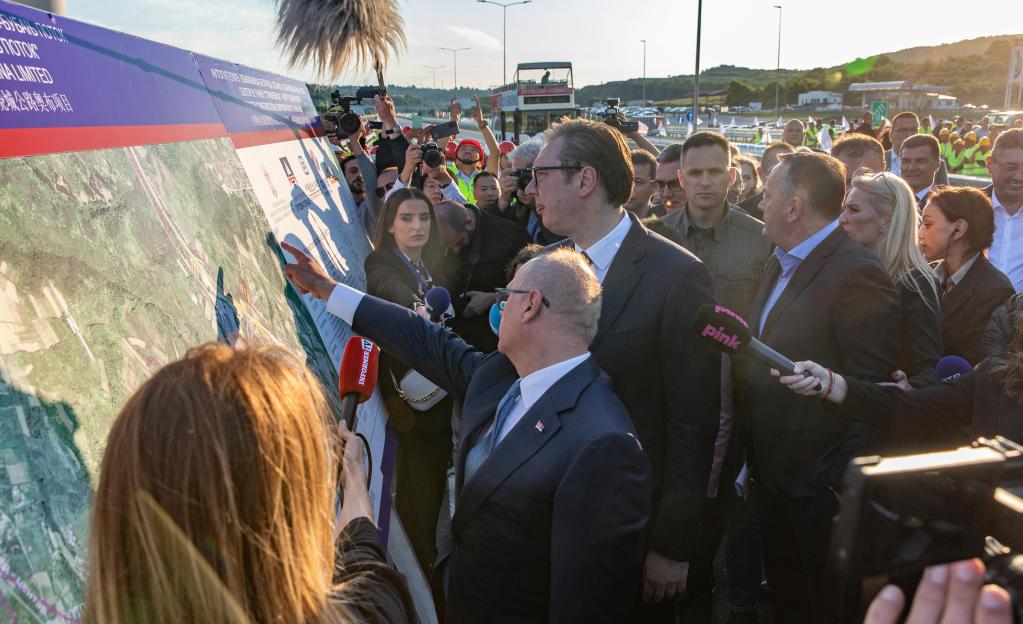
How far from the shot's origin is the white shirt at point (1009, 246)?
4613 mm

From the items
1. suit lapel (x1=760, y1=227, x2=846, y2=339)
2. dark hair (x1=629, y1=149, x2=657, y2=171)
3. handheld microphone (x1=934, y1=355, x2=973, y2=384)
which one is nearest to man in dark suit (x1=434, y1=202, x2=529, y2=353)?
dark hair (x1=629, y1=149, x2=657, y2=171)

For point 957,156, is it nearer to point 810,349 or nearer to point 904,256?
point 904,256

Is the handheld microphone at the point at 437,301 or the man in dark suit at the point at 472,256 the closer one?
the handheld microphone at the point at 437,301

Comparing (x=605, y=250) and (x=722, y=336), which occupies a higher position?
(x=605, y=250)

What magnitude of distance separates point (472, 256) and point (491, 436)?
9.77 ft

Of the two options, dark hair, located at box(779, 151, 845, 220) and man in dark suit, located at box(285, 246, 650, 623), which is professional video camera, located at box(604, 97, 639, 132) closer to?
dark hair, located at box(779, 151, 845, 220)

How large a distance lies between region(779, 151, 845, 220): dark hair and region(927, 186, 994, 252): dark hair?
1.22m

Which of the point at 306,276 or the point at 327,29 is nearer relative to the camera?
the point at 306,276

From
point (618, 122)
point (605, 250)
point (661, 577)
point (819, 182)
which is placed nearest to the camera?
point (661, 577)

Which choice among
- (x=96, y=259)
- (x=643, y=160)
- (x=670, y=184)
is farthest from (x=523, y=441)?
(x=643, y=160)

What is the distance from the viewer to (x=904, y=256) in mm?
3328

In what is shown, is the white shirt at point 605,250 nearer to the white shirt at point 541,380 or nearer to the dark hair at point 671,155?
the white shirt at point 541,380

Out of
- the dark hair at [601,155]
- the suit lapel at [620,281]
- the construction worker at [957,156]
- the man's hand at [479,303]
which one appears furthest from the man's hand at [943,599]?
the construction worker at [957,156]

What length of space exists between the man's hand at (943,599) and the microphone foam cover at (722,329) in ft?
4.08
